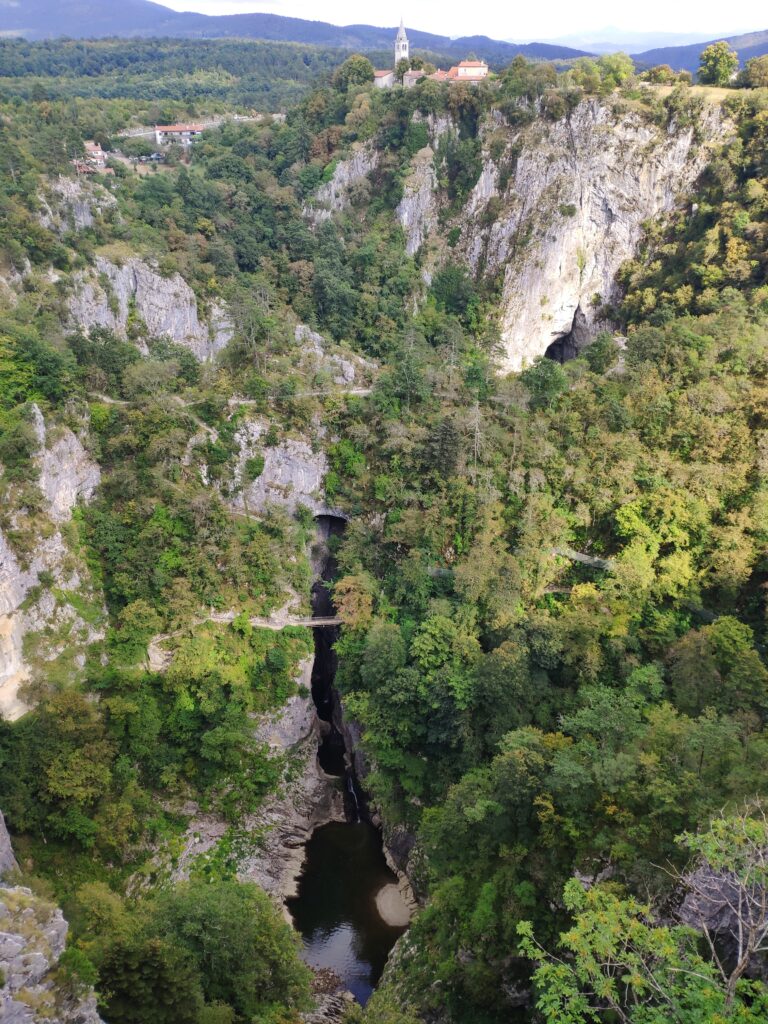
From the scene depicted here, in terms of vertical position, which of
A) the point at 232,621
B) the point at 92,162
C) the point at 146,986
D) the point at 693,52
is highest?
the point at 693,52

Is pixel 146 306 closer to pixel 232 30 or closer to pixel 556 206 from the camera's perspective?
pixel 556 206

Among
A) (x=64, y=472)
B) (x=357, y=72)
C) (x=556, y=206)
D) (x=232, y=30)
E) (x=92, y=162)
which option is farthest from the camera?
(x=232, y=30)

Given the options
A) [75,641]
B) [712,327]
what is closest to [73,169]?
[75,641]

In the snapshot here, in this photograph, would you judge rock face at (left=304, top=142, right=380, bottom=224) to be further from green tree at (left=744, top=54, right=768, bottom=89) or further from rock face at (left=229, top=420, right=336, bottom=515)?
rock face at (left=229, top=420, right=336, bottom=515)

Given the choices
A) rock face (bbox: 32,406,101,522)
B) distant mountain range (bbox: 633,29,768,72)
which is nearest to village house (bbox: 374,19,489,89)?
rock face (bbox: 32,406,101,522)

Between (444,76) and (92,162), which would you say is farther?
(444,76)

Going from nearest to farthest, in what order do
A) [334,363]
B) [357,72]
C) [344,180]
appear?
[334,363] < [344,180] < [357,72]

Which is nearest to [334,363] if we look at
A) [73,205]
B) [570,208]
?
[570,208]
